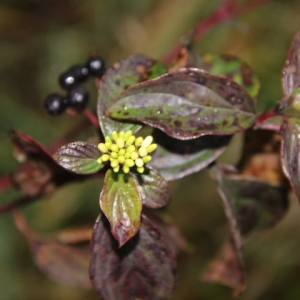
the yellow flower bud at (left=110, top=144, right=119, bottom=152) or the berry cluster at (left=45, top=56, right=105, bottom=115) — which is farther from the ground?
the berry cluster at (left=45, top=56, right=105, bottom=115)

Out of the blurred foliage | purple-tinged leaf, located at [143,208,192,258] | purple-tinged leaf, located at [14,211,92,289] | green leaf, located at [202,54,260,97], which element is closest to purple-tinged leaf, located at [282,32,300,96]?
green leaf, located at [202,54,260,97]

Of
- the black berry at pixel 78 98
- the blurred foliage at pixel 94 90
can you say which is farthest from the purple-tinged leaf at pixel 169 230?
the blurred foliage at pixel 94 90

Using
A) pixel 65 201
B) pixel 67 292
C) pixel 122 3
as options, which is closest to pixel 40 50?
pixel 122 3

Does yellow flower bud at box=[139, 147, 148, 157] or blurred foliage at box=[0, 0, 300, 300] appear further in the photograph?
blurred foliage at box=[0, 0, 300, 300]

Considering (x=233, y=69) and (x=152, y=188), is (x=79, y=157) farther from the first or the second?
(x=233, y=69)

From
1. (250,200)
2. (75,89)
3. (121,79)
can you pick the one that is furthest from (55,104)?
(250,200)

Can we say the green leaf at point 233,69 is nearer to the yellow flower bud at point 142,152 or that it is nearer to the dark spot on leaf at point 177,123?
the dark spot on leaf at point 177,123

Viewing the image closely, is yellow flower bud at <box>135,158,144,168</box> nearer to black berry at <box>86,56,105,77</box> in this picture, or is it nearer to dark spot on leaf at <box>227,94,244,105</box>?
dark spot on leaf at <box>227,94,244,105</box>
